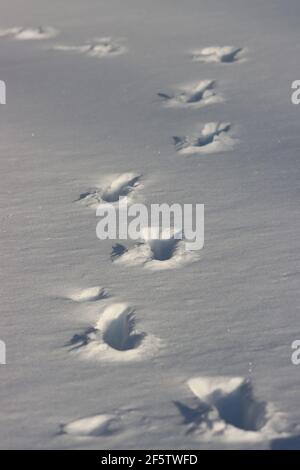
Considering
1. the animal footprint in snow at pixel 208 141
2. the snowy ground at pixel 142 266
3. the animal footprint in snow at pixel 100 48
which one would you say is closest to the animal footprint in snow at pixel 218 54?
the snowy ground at pixel 142 266

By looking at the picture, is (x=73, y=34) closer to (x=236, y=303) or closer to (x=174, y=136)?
(x=174, y=136)

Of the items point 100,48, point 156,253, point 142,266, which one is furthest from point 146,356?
point 100,48

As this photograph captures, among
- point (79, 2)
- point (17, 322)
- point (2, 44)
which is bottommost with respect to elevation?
point (17, 322)

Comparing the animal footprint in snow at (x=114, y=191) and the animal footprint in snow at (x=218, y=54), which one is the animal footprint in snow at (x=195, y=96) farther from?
the animal footprint in snow at (x=114, y=191)

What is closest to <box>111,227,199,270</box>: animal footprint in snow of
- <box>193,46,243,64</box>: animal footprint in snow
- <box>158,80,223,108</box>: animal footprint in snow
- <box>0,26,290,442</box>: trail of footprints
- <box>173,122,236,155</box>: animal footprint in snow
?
<box>0,26,290,442</box>: trail of footprints

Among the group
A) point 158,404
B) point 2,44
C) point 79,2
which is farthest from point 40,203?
point 79,2

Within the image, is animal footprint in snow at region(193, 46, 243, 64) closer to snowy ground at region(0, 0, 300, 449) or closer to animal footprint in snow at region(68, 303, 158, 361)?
snowy ground at region(0, 0, 300, 449)

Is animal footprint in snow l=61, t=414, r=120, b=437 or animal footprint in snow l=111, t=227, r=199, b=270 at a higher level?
animal footprint in snow l=111, t=227, r=199, b=270
